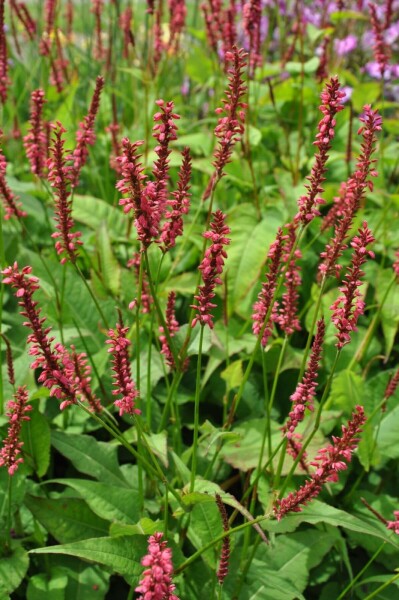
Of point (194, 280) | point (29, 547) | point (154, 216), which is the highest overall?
point (154, 216)

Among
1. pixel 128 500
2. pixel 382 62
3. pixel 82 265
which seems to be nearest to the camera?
pixel 128 500

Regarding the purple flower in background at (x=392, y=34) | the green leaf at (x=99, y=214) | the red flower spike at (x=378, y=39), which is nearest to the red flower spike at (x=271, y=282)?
the red flower spike at (x=378, y=39)

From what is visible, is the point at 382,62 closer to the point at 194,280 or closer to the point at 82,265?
the point at 194,280

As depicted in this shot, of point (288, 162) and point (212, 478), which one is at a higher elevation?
point (288, 162)

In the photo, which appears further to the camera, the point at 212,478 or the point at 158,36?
the point at 158,36

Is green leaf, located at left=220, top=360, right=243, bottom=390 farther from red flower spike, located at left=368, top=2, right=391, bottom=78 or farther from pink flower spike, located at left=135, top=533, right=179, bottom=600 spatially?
red flower spike, located at left=368, top=2, right=391, bottom=78

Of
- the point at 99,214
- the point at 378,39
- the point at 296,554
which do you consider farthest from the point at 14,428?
the point at 378,39

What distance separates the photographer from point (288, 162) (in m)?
2.96

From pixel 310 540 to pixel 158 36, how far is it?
202cm

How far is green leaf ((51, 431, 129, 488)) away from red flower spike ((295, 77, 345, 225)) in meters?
0.92

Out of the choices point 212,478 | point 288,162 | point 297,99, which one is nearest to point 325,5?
point 297,99

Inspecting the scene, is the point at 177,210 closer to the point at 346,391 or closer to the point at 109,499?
the point at 109,499

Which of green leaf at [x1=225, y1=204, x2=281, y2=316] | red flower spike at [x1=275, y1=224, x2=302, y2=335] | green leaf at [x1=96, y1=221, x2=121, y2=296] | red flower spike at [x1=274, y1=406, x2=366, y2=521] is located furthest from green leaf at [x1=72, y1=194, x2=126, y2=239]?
red flower spike at [x1=274, y1=406, x2=366, y2=521]

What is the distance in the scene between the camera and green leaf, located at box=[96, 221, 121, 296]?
2.38m
